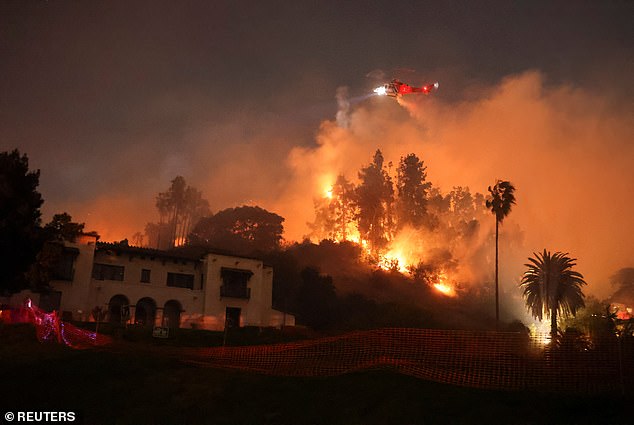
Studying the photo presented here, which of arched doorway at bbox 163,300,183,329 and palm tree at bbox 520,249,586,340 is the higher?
palm tree at bbox 520,249,586,340

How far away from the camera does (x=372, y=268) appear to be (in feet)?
318

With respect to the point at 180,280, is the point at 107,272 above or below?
above

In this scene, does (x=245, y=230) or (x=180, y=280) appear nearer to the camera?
(x=180, y=280)

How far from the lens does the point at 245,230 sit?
10581 cm

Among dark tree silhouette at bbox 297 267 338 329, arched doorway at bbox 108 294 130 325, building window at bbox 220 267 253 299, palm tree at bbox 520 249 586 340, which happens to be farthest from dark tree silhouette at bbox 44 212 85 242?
palm tree at bbox 520 249 586 340

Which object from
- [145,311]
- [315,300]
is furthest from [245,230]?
[145,311]

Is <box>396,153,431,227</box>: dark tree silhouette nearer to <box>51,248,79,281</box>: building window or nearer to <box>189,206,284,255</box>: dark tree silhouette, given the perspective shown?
<box>189,206,284,255</box>: dark tree silhouette

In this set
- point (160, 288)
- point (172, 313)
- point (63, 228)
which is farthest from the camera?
point (172, 313)

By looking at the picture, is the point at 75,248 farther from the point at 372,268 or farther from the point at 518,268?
the point at 518,268

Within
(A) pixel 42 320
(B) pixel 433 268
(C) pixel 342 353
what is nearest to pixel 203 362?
(C) pixel 342 353

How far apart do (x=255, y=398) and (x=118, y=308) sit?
34159 millimetres

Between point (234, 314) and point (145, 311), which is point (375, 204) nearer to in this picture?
point (234, 314)

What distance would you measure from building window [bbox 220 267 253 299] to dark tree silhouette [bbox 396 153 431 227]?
6131 centimetres

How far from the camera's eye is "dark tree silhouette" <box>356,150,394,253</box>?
108 meters
